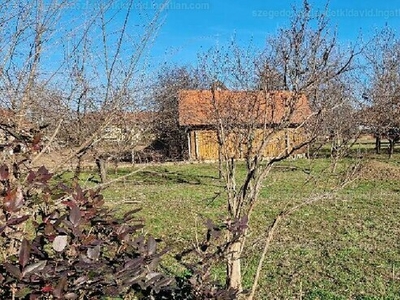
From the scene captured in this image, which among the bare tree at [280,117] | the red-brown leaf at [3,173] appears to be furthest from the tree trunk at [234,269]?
the red-brown leaf at [3,173]

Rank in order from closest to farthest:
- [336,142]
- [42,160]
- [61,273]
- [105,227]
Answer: [61,273] → [105,227] → [42,160] → [336,142]

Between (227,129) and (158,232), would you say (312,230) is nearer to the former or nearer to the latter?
(158,232)

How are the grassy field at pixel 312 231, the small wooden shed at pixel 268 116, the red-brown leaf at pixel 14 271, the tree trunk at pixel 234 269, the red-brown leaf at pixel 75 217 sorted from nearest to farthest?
the red-brown leaf at pixel 14 271
the red-brown leaf at pixel 75 217
the tree trunk at pixel 234 269
the small wooden shed at pixel 268 116
the grassy field at pixel 312 231

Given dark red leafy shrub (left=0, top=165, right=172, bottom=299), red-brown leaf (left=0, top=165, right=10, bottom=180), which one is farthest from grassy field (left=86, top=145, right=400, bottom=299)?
red-brown leaf (left=0, top=165, right=10, bottom=180)

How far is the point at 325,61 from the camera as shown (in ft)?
8.09

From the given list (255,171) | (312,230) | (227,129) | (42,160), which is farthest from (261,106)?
(312,230)

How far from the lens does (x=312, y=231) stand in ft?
24.5

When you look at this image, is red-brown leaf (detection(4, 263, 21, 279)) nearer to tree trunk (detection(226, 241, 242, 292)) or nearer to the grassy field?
the grassy field

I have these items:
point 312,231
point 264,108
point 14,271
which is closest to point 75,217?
point 14,271

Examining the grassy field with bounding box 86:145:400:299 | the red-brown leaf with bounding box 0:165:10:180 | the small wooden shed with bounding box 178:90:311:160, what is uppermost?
the small wooden shed with bounding box 178:90:311:160

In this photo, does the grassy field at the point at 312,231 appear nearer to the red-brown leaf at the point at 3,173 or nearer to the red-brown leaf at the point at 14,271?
the red-brown leaf at the point at 3,173

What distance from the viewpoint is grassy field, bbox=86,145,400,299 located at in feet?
14.5

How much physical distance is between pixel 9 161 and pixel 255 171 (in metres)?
1.43

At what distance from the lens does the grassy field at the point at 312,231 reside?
442cm
